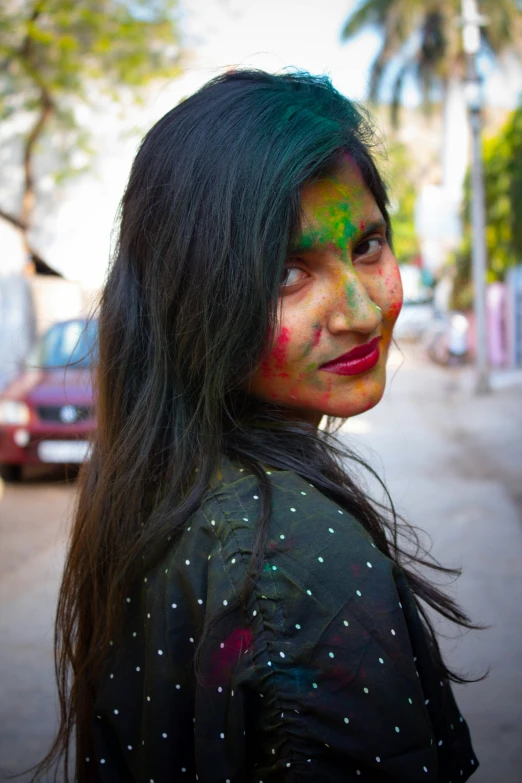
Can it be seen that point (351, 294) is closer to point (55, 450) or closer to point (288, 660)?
point (288, 660)

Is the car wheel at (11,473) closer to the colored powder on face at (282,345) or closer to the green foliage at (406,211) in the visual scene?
the colored powder on face at (282,345)

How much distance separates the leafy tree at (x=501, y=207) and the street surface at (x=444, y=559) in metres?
4.34

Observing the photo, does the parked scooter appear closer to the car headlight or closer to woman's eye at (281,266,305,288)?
the car headlight

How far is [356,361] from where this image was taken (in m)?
1.21

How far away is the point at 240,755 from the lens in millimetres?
940

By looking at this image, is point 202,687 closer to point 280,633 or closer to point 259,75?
point 280,633

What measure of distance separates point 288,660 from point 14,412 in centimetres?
721

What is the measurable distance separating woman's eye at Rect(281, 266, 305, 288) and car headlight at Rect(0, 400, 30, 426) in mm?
6842

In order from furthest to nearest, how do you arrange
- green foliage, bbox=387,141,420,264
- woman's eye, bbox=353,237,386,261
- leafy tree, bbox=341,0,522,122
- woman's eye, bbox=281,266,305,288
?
green foliage, bbox=387,141,420,264
leafy tree, bbox=341,0,522,122
woman's eye, bbox=353,237,386,261
woman's eye, bbox=281,266,305,288

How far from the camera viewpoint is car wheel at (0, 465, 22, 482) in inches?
304

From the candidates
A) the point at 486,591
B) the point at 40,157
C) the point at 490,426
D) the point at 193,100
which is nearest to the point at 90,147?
the point at 40,157

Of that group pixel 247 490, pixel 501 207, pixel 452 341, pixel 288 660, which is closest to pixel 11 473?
pixel 247 490

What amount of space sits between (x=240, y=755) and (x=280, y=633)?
0.54ft

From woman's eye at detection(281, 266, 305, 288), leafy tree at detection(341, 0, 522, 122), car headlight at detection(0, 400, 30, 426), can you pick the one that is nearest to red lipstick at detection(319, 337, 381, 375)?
woman's eye at detection(281, 266, 305, 288)
